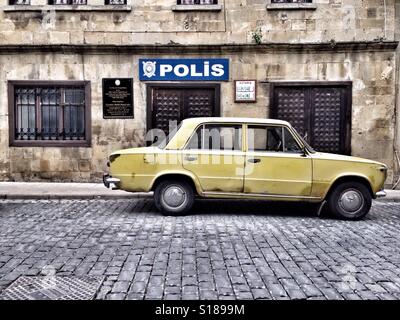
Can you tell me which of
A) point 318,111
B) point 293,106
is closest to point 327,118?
point 318,111

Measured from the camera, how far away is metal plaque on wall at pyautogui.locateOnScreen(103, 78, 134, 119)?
1184 cm

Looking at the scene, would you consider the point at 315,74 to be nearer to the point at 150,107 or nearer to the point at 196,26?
the point at 196,26

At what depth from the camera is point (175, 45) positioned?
11.6 meters

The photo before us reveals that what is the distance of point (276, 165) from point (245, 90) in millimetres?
4763

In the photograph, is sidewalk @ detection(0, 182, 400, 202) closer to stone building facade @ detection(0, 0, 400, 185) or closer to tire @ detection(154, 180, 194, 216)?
stone building facade @ detection(0, 0, 400, 185)

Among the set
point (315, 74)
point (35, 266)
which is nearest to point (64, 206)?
point (35, 266)

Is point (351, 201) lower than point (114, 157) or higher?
lower

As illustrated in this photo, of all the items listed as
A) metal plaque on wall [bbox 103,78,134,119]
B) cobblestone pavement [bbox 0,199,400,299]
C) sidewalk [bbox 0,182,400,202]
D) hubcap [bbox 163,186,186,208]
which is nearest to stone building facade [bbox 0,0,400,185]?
metal plaque on wall [bbox 103,78,134,119]

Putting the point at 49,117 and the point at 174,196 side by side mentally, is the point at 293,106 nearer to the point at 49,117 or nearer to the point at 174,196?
the point at 174,196

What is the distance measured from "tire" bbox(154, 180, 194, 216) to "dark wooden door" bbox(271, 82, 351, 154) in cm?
518

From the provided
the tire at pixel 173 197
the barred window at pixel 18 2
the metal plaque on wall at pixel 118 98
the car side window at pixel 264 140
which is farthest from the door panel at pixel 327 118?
the barred window at pixel 18 2

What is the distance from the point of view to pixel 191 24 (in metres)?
11.8

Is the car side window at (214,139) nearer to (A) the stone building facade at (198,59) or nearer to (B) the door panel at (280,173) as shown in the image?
(B) the door panel at (280,173)

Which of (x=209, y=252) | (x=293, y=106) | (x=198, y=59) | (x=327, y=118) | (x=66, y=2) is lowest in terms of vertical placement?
(x=209, y=252)
